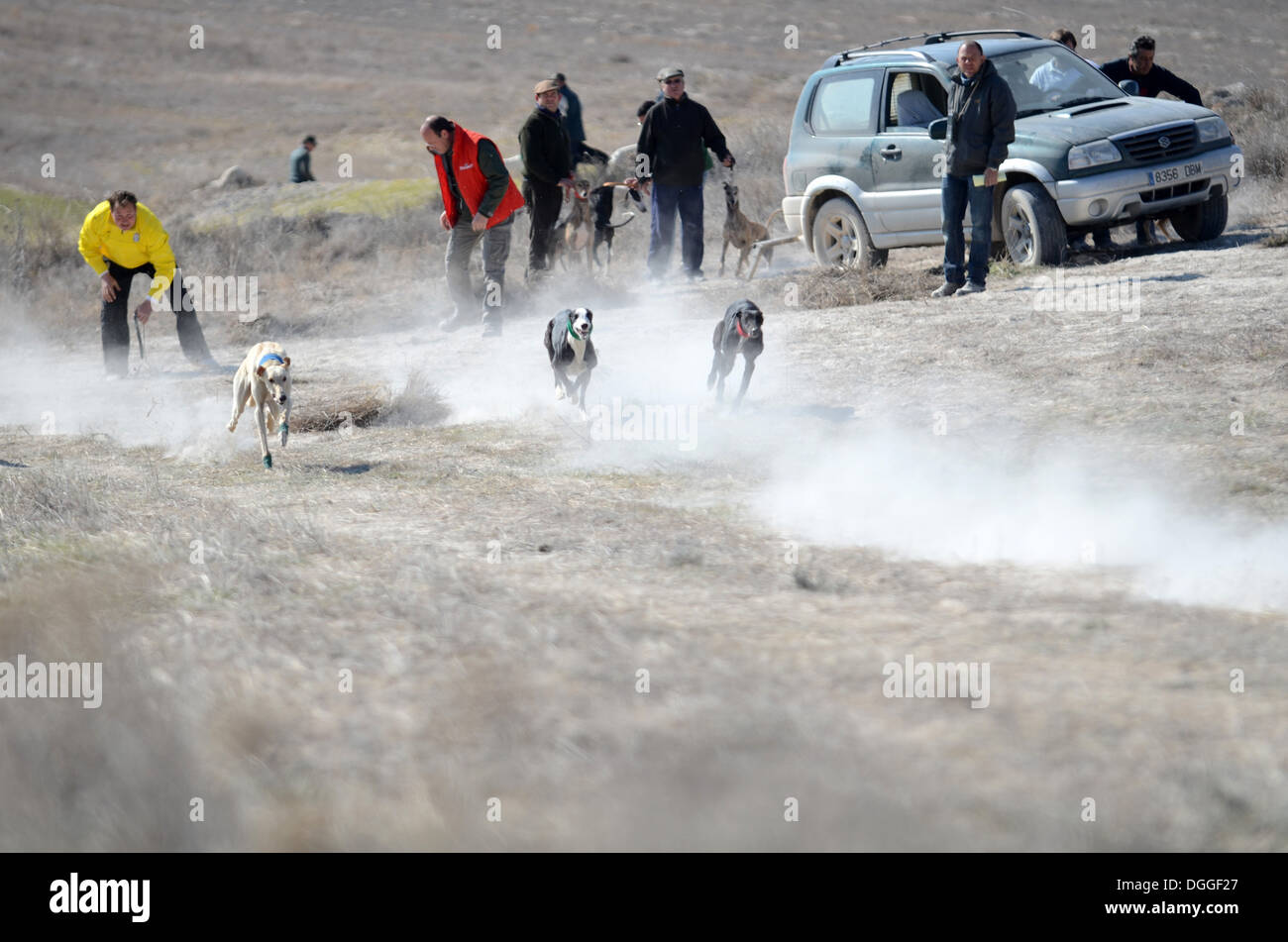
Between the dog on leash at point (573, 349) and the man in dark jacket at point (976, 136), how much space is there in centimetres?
384

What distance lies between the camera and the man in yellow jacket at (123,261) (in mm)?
11750

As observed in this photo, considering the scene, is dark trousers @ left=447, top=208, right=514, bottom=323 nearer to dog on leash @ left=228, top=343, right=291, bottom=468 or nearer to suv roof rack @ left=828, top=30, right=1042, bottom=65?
suv roof rack @ left=828, top=30, right=1042, bottom=65

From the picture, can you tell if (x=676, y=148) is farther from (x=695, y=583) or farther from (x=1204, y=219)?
(x=695, y=583)

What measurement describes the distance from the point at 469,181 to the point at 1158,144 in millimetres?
6341

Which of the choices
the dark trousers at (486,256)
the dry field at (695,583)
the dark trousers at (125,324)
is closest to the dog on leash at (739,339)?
the dry field at (695,583)

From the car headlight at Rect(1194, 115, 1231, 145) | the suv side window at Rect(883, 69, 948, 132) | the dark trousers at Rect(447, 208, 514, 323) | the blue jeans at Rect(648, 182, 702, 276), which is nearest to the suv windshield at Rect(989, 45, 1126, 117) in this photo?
the suv side window at Rect(883, 69, 948, 132)

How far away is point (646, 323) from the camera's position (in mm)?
12500

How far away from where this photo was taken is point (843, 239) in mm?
13328

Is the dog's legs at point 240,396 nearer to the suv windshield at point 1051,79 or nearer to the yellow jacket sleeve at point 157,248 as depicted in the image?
the yellow jacket sleeve at point 157,248

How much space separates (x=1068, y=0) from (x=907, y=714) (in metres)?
62.1

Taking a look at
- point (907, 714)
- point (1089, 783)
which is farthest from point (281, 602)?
point (1089, 783)

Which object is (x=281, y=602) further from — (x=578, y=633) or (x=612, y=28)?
(x=612, y=28)

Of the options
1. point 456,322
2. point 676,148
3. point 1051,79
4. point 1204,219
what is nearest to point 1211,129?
point 1204,219

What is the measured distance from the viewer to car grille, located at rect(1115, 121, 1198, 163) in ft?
36.3
